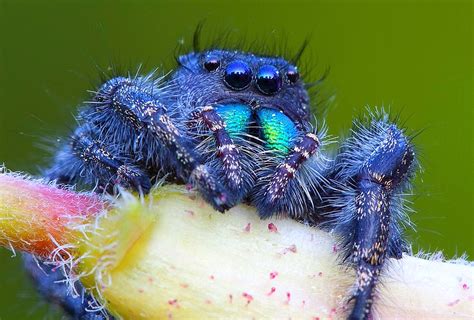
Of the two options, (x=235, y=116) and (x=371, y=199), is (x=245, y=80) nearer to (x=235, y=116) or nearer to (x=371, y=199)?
(x=235, y=116)

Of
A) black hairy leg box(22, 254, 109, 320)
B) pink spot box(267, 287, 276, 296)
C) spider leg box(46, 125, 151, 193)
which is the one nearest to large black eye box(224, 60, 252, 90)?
spider leg box(46, 125, 151, 193)

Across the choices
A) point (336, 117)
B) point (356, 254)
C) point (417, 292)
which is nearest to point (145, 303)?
point (356, 254)

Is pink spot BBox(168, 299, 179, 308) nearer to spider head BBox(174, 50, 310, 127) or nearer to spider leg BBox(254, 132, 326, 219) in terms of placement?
spider leg BBox(254, 132, 326, 219)

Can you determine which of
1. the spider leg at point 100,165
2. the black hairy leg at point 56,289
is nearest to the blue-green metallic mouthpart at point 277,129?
the spider leg at point 100,165

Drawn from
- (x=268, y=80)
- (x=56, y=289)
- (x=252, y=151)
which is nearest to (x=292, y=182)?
(x=252, y=151)

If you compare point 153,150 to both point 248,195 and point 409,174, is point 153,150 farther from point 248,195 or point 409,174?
point 409,174
